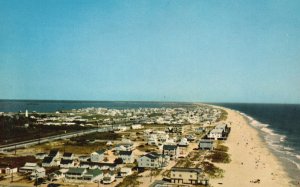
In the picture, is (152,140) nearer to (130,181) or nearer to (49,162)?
(49,162)

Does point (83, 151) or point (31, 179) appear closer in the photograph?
point (31, 179)

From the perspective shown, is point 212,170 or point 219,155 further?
point 219,155

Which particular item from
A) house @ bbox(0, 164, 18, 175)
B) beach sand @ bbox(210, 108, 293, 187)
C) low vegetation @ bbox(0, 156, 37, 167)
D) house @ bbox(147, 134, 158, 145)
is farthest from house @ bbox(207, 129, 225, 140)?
house @ bbox(0, 164, 18, 175)

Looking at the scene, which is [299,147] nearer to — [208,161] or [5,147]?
[208,161]

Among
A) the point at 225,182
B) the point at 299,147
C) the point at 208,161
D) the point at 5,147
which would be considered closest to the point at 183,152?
the point at 208,161

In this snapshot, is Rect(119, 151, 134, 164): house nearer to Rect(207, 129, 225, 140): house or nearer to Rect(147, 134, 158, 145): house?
Rect(147, 134, 158, 145): house

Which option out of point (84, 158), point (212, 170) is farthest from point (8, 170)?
point (212, 170)
